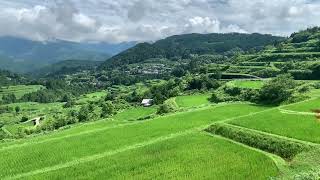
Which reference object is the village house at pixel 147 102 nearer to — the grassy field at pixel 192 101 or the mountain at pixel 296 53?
the grassy field at pixel 192 101

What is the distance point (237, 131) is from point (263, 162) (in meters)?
8.79

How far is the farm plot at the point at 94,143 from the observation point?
139 ft

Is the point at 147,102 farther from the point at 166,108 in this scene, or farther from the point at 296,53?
the point at 296,53

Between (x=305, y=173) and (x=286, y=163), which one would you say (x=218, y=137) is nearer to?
(x=286, y=163)

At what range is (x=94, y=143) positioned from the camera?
47719 millimetres

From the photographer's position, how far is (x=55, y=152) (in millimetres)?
45031

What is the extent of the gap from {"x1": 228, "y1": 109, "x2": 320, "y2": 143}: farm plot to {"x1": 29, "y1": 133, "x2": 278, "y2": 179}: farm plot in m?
4.57

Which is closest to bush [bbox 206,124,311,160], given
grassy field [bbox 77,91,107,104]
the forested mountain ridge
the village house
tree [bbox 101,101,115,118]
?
tree [bbox 101,101,115,118]

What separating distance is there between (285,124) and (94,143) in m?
18.4

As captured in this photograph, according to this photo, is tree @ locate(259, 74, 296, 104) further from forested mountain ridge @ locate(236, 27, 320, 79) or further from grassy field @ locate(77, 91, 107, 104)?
grassy field @ locate(77, 91, 107, 104)

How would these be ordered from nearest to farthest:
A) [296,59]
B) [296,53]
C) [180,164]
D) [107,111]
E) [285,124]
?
1. [180,164]
2. [285,124]
3. [107,111]
4. [296,59]
5. [296,53]

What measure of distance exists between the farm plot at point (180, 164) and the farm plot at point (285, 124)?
4570 mm

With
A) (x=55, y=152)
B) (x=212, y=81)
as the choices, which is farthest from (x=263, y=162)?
(x=212, y=81)

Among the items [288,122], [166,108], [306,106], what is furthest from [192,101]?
[288,122]
